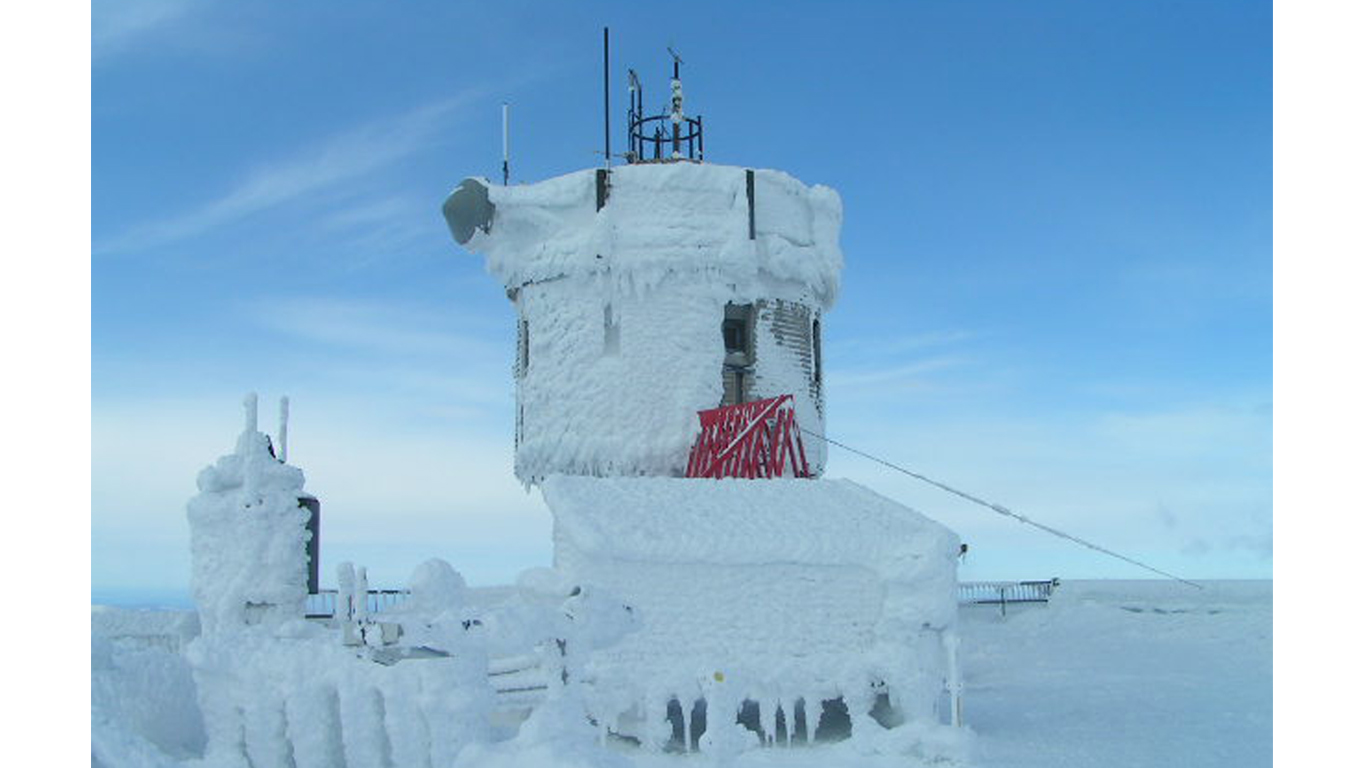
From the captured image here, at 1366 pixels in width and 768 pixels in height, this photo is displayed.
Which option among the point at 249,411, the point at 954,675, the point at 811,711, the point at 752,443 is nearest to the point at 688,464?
the point at 752,443

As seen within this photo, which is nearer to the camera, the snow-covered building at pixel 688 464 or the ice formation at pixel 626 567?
the ice formation at pixel 626 567

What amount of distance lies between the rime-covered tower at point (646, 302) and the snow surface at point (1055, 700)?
642 cm

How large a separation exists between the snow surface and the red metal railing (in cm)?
471

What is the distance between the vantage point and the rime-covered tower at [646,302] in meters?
20.1

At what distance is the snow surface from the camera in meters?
9.77

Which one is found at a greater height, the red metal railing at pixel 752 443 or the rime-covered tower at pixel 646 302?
the rime-covered tower at pixel 646 302

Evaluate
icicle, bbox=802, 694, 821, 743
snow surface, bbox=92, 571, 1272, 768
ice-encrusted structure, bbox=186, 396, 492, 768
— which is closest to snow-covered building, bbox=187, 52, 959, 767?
ice-encrusted structure, bbox=186, 396, 492, 768

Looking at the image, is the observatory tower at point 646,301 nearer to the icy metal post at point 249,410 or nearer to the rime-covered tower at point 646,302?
the rime-covered tower at point 646,302

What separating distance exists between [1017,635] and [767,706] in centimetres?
1391

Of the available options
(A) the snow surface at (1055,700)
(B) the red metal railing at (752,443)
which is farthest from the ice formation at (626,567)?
(B) the red metal railing at (752,443)

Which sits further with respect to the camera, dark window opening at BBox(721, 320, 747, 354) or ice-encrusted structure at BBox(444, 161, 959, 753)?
dark window opening at BBox(721, 320, 747, 354)

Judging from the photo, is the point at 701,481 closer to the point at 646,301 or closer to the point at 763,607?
the point at 763,607

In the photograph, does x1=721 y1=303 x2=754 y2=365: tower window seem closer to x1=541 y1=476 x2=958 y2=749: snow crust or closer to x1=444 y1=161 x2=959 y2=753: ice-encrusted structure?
x1=444 y1=161 x2=959 y2=753: ice-encrusted structure

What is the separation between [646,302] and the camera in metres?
20.3
